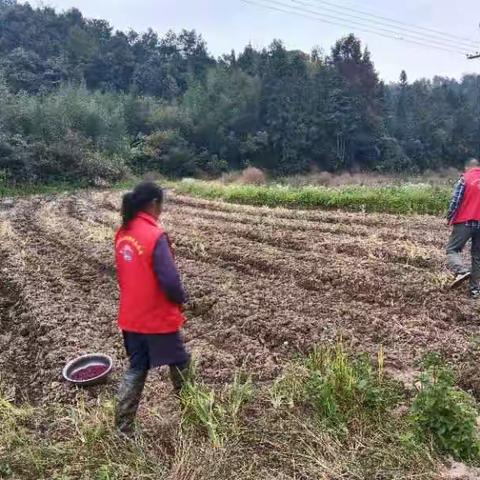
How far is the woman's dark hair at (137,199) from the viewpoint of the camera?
319cm

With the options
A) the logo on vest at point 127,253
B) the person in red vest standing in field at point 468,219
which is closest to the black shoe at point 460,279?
the person in red vest standing in field at point 468,219

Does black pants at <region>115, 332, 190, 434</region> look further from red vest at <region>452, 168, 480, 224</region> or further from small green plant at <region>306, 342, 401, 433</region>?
red vest at <region>452, 168, 480, 224</region>

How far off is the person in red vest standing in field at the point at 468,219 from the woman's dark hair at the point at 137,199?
4.02m

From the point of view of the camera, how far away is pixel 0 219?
13367 mm

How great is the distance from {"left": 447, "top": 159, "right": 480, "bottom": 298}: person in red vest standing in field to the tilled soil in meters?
0.20

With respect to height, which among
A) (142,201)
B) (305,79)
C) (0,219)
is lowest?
(0,219)

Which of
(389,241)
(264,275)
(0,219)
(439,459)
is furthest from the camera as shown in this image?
(0,219)

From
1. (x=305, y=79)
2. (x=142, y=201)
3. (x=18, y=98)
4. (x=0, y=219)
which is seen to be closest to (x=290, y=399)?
(x=142, y=201)

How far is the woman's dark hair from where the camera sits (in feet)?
10.5

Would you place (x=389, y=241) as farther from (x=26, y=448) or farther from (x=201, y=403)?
(x=26, y=448)

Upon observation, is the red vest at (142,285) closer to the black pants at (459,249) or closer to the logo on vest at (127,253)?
the logo on vest at (127,253)

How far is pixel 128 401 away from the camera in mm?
3291

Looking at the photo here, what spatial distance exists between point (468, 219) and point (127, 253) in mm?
4195

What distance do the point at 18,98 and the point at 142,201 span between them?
1060 inches
